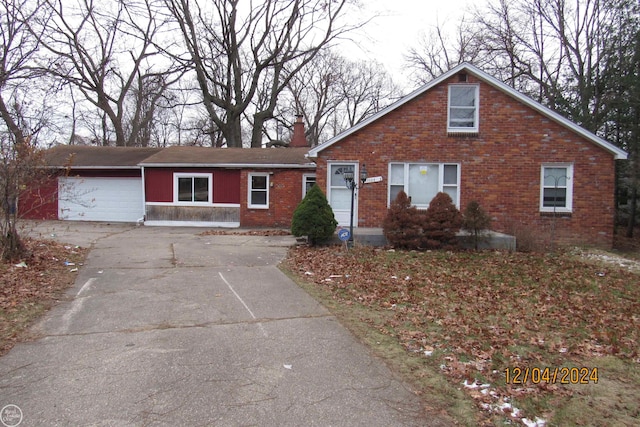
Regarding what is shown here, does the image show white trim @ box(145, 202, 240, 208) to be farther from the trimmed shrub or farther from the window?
the trimmed shrub

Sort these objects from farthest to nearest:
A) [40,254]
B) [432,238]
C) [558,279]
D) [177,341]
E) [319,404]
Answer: [432,238]
[40,254]
[558,279]
[177,341]
[319,404]

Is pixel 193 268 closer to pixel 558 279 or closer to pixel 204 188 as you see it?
pixel 558 279

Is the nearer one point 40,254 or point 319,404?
point 319,404

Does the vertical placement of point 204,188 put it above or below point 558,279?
above

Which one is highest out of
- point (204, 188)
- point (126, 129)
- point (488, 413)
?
point (126, 129)

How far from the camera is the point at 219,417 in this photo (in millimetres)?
3363

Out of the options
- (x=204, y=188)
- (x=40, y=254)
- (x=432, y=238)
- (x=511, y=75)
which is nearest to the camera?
(x=40, y=254)

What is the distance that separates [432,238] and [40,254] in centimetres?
971

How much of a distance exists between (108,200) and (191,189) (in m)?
4.48

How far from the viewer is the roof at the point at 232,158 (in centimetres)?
1820

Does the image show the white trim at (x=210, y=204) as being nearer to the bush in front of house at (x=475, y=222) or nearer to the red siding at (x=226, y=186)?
the red siding at (x=226, y=186)

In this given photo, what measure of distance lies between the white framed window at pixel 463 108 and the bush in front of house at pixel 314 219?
549 cm

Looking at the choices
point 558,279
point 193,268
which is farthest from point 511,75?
point 193,268
